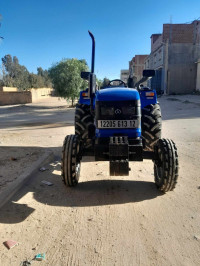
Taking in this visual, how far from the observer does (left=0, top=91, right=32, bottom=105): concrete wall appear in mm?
28500

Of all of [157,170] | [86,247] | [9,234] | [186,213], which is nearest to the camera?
[86,247]

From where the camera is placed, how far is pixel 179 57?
30.6 m

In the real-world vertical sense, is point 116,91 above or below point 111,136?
above

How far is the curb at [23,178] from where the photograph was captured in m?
3.29

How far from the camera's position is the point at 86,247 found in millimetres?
2350

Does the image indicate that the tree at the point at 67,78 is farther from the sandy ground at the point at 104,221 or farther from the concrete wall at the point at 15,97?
the sandy ground at the point at 104,221

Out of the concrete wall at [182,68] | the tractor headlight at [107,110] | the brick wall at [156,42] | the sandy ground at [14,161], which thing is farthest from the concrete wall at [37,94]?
the tractor headlight at [107,110]

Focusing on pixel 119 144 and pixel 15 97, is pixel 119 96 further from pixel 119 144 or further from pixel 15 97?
pixel 15 97

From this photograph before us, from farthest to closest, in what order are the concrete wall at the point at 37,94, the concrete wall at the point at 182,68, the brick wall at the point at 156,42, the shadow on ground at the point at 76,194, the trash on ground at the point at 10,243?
the brick wall at the point at 156,42 → the concrete wall at the point at 37,94 → the concrete wall at the point at 182,68 → the shadow on ground at the point at 76,194 → the trash on ground at the point at 10,243

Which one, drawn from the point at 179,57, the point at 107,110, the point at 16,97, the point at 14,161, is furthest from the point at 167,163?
the point at 179,57

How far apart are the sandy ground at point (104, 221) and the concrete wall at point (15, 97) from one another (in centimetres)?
2594

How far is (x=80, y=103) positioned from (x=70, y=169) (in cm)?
189

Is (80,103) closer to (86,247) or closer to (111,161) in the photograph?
(111,161)

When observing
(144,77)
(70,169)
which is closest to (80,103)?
(144,77)
